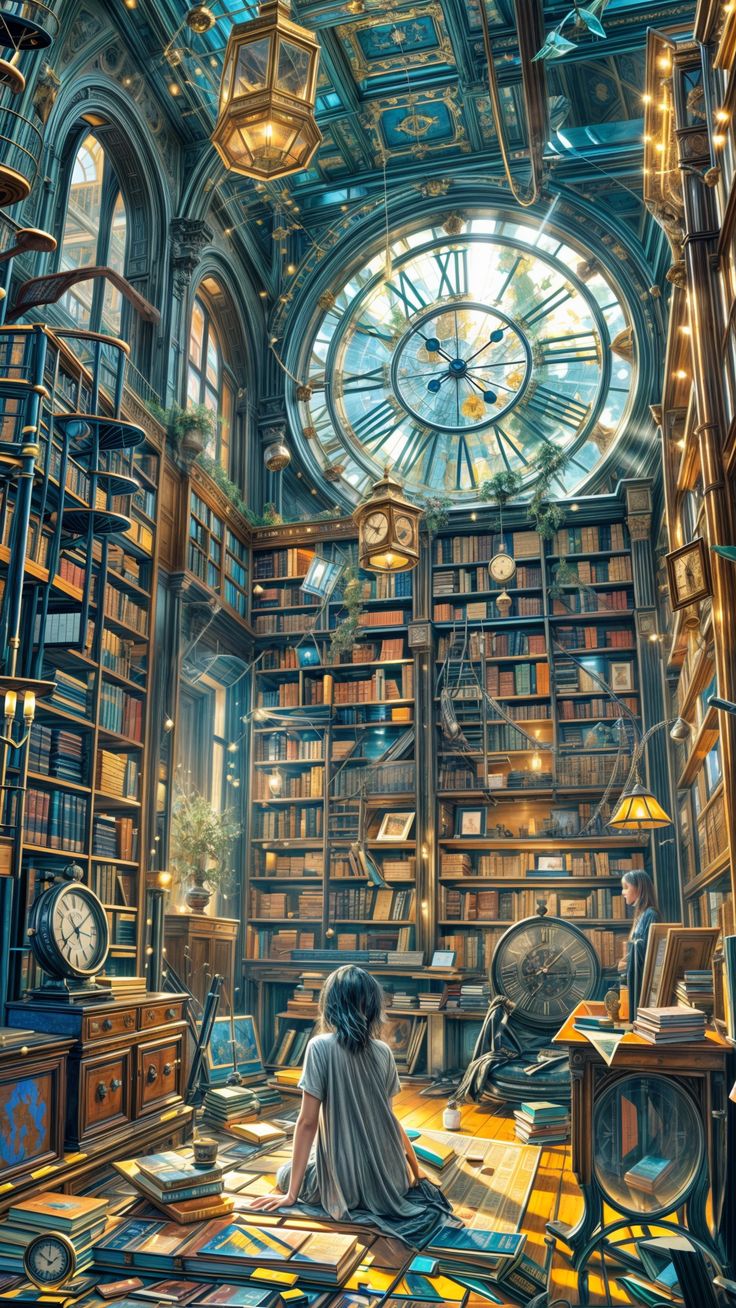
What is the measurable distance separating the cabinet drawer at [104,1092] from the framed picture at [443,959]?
166 inches

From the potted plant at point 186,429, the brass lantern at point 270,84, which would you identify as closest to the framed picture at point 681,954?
the brass lantern at point 270,84

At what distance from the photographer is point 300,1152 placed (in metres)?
3.27

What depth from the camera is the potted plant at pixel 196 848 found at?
7371 mm

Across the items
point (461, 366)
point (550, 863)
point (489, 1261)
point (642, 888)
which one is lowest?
point (489, 1261)

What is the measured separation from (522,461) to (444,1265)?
813 cm

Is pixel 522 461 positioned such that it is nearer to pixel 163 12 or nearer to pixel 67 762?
pixel 163 12

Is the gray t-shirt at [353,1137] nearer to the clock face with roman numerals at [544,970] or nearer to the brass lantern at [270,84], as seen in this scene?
the clock face with roman numerals at [544,970]

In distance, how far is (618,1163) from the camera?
3.27 meters

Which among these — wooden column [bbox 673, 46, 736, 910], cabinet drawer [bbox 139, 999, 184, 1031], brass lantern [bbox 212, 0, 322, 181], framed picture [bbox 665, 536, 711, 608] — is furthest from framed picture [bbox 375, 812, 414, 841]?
brass lantern [bbox 212, 0, 322, 181]

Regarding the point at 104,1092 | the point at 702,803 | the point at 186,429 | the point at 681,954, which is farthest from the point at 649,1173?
the point at 186,429

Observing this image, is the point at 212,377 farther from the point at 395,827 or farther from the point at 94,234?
the point at 395,827

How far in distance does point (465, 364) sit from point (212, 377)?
2.65 metres

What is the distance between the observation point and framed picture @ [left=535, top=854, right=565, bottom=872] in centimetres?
820

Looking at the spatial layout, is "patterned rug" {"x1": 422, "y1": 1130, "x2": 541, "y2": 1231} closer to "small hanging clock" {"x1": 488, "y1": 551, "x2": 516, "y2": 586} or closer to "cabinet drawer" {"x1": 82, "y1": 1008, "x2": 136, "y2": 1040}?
"cabinet drawer" {"x1": 82, "y1": 1008, "x2": 136, "y2": 1040}
